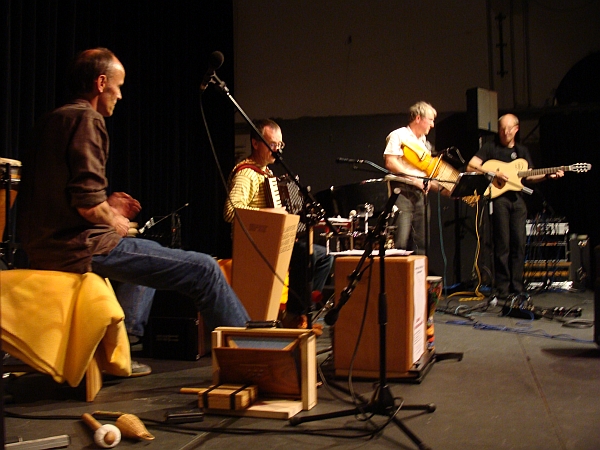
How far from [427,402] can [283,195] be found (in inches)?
72.7

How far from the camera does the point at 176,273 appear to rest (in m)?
2.44

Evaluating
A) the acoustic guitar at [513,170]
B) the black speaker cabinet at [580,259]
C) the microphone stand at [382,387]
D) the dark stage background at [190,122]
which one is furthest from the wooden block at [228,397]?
the black speaker cabinet at [580,259]

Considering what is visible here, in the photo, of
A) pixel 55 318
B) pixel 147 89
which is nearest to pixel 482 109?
→ pixel 147 89

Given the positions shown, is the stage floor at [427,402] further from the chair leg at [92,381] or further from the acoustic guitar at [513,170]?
the acoustic guitar at [513,170]

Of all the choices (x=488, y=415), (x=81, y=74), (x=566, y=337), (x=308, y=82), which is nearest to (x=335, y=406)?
(x=488, y=415)

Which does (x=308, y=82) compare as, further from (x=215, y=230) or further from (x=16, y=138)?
(x=16, y=138)

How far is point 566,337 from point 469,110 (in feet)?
11.8

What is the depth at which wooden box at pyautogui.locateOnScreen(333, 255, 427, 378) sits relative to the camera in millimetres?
2584

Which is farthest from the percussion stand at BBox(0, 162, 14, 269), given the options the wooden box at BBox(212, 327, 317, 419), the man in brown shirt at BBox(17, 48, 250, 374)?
the wooden box at BBox(212, 327, 317, 419)

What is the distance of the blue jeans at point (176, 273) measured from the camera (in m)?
2.38

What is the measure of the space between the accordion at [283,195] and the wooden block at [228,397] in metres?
1.50

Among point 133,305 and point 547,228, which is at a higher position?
point 547,228

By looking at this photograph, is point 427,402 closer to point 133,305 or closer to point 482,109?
point 133,305

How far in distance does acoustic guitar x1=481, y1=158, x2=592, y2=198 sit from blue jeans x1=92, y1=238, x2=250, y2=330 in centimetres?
383
